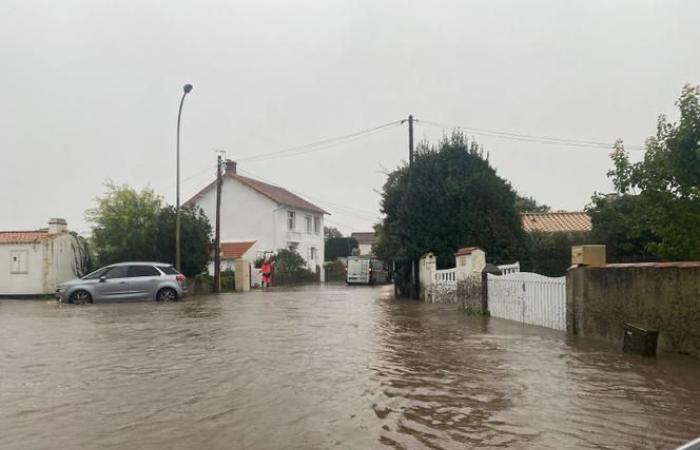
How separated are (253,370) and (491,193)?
16870mm

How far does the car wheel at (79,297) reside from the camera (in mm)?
22562

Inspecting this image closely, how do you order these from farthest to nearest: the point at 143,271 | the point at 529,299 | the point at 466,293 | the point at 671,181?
the point at 143,271, the point at 466,293, the point at 529,299, the point at 671,181

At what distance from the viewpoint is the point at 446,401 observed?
6.70 meters

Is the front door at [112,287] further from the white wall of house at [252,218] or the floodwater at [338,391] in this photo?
the white wall of house at [252,218]

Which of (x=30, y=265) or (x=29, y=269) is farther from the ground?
(x=30, y=265)

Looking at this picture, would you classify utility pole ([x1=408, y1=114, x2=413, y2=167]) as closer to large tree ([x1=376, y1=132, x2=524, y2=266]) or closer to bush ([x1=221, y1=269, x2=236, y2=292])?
large tree ([x1=376, y1=132, x2=524, y2=266])

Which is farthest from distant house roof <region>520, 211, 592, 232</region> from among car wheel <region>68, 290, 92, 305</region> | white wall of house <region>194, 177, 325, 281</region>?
car wheel <region>68, 290, 92, 305</region>

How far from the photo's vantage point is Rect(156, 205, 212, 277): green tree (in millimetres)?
31375

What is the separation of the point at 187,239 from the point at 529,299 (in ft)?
70.6

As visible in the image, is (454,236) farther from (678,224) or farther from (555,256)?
(678,224)

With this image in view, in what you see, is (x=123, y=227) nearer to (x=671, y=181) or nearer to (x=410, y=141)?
(x=410, y=141)

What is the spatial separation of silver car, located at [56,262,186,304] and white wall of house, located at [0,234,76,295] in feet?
21.6

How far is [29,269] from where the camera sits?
1142 inches

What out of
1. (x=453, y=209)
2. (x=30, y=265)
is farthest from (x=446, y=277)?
(x=30, y=265)
